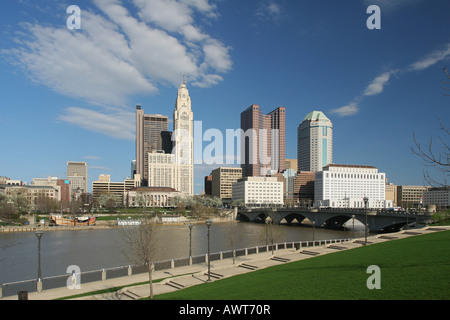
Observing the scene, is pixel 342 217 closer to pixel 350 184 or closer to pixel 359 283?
pixel 359 283

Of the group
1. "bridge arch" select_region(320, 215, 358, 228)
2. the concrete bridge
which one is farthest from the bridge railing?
"bridge arch" select_region(320, 215, 358, 228)

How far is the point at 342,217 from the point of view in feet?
284

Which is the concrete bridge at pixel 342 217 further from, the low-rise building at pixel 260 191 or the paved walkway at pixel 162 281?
the low-rise building at pixel 260 191

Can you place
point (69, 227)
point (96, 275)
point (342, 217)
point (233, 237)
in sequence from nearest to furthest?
point (96, 275)
point (233, 237)
point (69, 227)
point (342, 217)

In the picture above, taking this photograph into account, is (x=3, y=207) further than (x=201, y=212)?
No

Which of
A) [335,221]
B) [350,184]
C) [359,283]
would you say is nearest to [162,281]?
[359,283]

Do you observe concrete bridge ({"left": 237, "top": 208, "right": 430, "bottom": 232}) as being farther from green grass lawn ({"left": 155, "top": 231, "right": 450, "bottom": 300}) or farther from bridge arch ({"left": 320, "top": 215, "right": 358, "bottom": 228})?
green grass lawn ({"left": 155, "top": 231, "right": 450, "bottom": 300})

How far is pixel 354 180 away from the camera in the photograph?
6767 inches

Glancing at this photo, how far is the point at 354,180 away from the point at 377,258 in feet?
542

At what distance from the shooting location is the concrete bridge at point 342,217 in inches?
2349

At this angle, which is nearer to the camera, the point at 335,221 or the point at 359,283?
the point at 359,283

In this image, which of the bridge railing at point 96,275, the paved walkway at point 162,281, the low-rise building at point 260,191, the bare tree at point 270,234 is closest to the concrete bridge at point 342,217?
the bare tree at point 270,234
